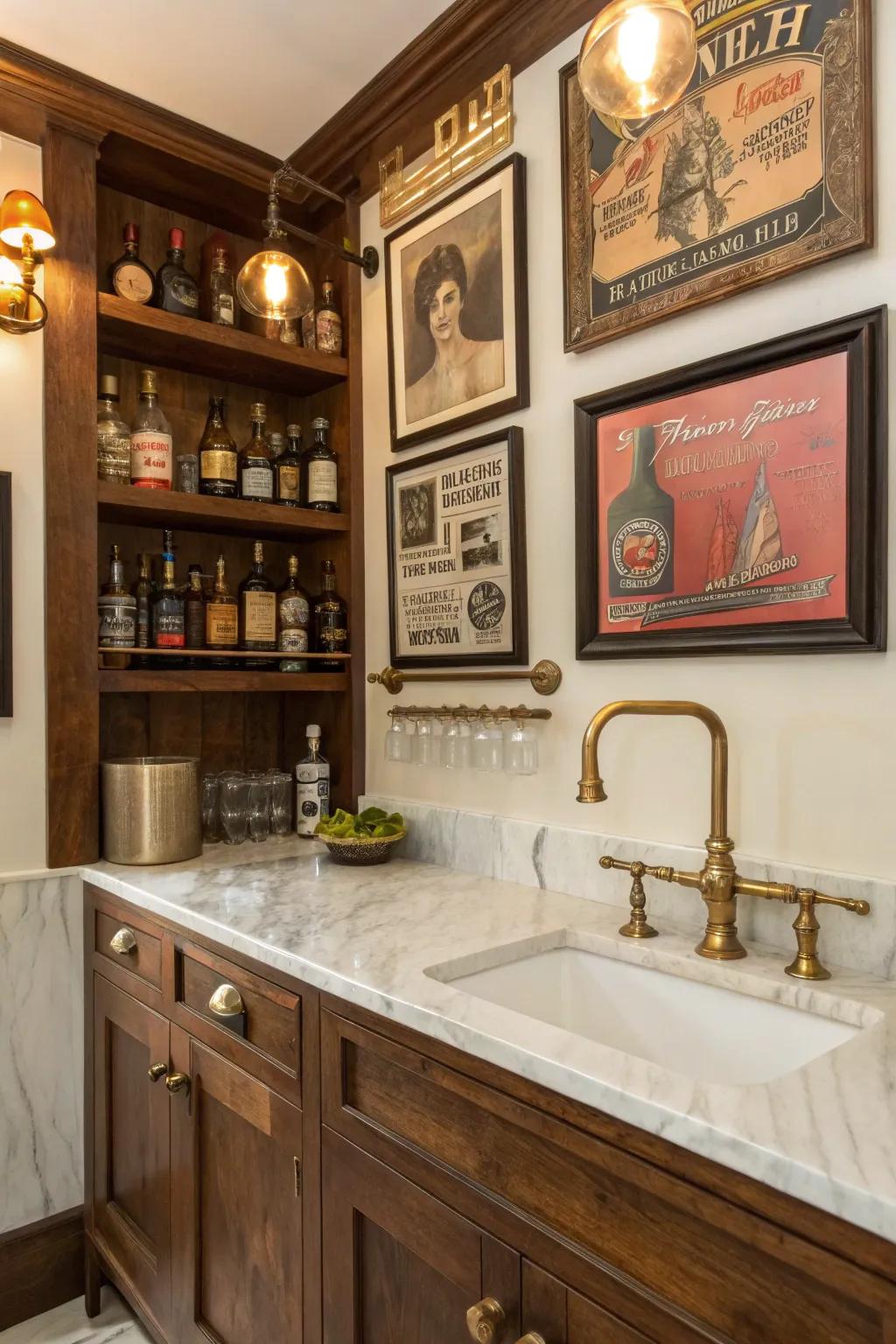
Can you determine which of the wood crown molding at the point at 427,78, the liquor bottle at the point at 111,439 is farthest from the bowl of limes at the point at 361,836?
the wood crown molding at the point at 427,78

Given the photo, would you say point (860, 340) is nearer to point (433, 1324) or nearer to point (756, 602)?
point (756, 602)

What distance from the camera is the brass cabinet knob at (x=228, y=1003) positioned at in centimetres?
143

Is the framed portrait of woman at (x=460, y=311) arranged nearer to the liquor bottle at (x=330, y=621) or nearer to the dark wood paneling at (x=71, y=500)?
the liquor bottle at (x=330, y=621)

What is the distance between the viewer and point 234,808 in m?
2.19

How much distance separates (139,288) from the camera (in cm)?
212

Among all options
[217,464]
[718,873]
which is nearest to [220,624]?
[217,464]

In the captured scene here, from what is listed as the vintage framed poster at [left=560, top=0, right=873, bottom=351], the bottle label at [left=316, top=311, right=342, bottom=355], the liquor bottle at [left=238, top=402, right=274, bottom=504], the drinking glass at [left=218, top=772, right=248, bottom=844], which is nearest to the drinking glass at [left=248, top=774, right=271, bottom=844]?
the drinking glass at [left=218, top=772, right=248, bottom=844]

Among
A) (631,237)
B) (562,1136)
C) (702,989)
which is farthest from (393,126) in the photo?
(562,1136)

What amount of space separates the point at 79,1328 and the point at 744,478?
215 cm

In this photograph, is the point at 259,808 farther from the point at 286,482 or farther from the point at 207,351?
the point at 207,351

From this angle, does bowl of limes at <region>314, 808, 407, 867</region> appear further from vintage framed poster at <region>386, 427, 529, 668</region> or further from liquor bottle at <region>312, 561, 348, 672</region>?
liquor bottle at <region>312, 561, 348, 672</region>

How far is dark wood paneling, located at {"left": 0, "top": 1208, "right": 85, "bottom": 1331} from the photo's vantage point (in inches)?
72.6

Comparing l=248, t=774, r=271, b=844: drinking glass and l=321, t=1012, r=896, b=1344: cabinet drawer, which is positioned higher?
l=248, t=774, r=271, b=844: drinking glass

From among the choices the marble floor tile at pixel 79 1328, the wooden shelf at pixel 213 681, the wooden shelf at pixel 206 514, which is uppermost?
the wooden shelf at pixel 206 514
